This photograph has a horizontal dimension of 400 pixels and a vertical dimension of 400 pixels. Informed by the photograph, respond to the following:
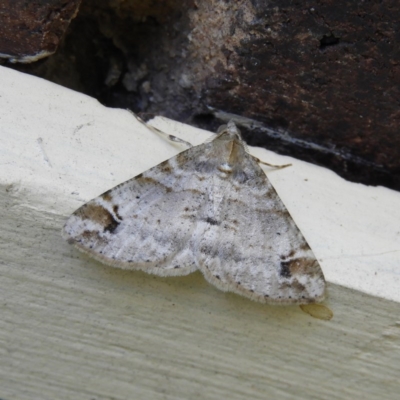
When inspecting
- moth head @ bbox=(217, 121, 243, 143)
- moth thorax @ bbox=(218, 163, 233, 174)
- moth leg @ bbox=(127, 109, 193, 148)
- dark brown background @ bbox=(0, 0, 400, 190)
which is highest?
dark brown background @ bbox=(0, 0, 400, 190)

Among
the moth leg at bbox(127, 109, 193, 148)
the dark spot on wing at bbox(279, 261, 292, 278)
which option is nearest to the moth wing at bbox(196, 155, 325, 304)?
the dark spot on wing at bbox(279, 261, 292, 278)

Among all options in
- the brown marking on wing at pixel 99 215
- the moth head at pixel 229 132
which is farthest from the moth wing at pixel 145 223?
the moth head at pixel 229 132

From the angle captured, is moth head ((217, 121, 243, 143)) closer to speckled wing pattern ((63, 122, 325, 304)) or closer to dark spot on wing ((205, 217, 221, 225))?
speckled wing pattern ((63, 122, 325, 304))

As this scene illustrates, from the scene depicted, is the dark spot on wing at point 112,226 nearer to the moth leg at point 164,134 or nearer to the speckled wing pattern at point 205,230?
the speckled wing pattern at point 205,230

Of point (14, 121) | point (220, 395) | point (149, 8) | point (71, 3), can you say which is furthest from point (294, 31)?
point (220, 395)

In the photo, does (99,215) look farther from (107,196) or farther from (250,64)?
(250,64)

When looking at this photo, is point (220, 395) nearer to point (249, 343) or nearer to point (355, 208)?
point (249, 343)

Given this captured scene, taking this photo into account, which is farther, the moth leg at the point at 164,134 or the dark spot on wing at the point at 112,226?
the moth leg at the point at 164,134
